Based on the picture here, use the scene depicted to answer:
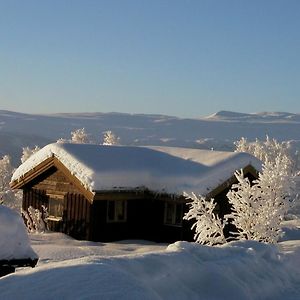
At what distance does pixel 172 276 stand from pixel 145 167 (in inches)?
582

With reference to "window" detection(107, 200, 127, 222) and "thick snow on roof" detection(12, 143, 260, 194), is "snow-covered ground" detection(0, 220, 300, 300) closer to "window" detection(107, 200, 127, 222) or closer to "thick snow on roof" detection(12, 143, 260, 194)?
"thick snow on roof" detection(12, 143, 260, 194)

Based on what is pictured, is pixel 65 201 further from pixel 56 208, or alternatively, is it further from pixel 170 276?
pixel 170 276

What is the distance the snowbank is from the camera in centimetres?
664

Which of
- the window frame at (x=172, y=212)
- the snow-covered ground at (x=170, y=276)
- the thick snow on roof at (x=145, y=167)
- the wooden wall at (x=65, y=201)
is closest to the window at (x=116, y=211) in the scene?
the wooden wall at (x=65, y=201)

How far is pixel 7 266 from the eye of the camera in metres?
10.7

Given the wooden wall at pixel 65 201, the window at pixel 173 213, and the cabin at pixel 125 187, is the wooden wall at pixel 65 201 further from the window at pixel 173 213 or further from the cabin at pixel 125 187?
the window at pixel 173 213

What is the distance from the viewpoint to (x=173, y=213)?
2266 centimetres

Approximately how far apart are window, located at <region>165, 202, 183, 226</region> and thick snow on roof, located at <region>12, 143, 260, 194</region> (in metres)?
0.96

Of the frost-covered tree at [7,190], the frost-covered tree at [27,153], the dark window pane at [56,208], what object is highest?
the frost-covered tree at [27,153]

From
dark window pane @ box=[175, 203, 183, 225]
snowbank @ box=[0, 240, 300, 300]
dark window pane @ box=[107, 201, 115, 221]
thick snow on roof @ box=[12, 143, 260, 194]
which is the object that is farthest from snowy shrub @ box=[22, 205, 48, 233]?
snowbank @ box=[0, 240, 300, 300]

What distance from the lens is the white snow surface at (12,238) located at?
10641 mm

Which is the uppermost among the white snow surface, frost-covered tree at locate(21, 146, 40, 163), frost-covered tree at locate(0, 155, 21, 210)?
the white snow surface

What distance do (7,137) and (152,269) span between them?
15000 centimetres

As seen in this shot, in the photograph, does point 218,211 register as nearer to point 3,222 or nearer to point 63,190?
point 63,190
